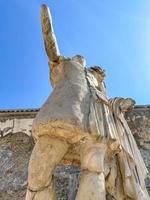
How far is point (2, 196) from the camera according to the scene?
482 cm

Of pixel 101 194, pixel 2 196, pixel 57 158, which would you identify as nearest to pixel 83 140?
pixel 57 158

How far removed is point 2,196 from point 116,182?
9.28 feet

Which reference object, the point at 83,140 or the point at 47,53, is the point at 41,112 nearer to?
the point at 83,140

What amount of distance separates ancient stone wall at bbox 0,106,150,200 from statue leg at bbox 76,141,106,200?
231 centimetres

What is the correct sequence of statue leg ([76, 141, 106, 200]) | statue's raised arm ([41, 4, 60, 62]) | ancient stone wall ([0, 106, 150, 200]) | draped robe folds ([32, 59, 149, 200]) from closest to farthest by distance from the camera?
statue leg ([76, 141, 106, 200]) → draped robe folds ([32, 59, 149, 200]) → statue's raised arm ([41, 4, 60, 62]) → ancient stone wall ([0, 106, 150, 200])

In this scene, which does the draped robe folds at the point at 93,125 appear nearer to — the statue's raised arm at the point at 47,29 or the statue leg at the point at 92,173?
the statue leg at the point at 92,173

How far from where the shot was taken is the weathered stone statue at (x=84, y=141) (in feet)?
6.88

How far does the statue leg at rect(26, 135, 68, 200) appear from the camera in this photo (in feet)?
6.81

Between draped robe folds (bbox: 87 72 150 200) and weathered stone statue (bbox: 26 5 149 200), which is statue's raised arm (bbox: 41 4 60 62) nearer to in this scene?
weathered stone statue (bbox: 26 5 149 200)

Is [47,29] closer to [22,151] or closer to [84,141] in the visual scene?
[84,141]

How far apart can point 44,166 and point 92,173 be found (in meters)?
0.28

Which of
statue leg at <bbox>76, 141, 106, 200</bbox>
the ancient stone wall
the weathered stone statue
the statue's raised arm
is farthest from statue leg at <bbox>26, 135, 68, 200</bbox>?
the ancient stone wall

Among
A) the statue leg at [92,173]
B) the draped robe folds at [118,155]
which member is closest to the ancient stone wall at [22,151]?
the draped robe folds at [118,155]

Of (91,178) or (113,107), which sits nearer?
(91,178)
